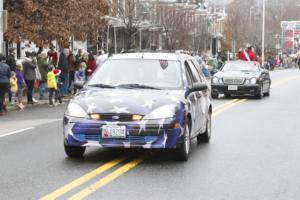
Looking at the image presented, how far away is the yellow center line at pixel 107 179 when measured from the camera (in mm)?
7328

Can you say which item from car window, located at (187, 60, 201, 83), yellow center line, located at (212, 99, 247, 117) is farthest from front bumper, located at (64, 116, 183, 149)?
yellow center line, located at (212, 99, 247, 117)

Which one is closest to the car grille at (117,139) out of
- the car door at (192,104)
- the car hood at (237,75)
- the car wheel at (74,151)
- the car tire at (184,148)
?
the car tire at (184,148)

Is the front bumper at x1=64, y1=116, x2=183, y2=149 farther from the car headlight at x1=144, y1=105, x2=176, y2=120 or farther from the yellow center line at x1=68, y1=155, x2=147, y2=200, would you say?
the yellow center line at x1=68, y1=155, x2=147, y2=200

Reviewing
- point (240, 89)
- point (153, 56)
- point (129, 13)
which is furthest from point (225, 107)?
point (129, 13)

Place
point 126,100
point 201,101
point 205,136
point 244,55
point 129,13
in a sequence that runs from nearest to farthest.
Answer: point 126,100 < point 201,101 < point 205,136 < point 244,55 < point 129,13

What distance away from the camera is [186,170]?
8.99 metres

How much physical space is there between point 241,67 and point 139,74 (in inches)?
614

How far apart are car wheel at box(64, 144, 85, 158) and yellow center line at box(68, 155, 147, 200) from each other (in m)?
0.82

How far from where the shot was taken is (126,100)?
9.24 m

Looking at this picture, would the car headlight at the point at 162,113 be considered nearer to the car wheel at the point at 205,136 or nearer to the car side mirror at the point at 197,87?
the car side mirror at the point at 197,87

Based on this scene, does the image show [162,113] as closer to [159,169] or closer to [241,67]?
[159,169]

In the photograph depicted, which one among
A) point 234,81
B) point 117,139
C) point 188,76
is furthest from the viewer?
point 234,81

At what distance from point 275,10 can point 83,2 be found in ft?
321

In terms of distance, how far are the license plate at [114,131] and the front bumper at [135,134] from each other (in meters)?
0.05
